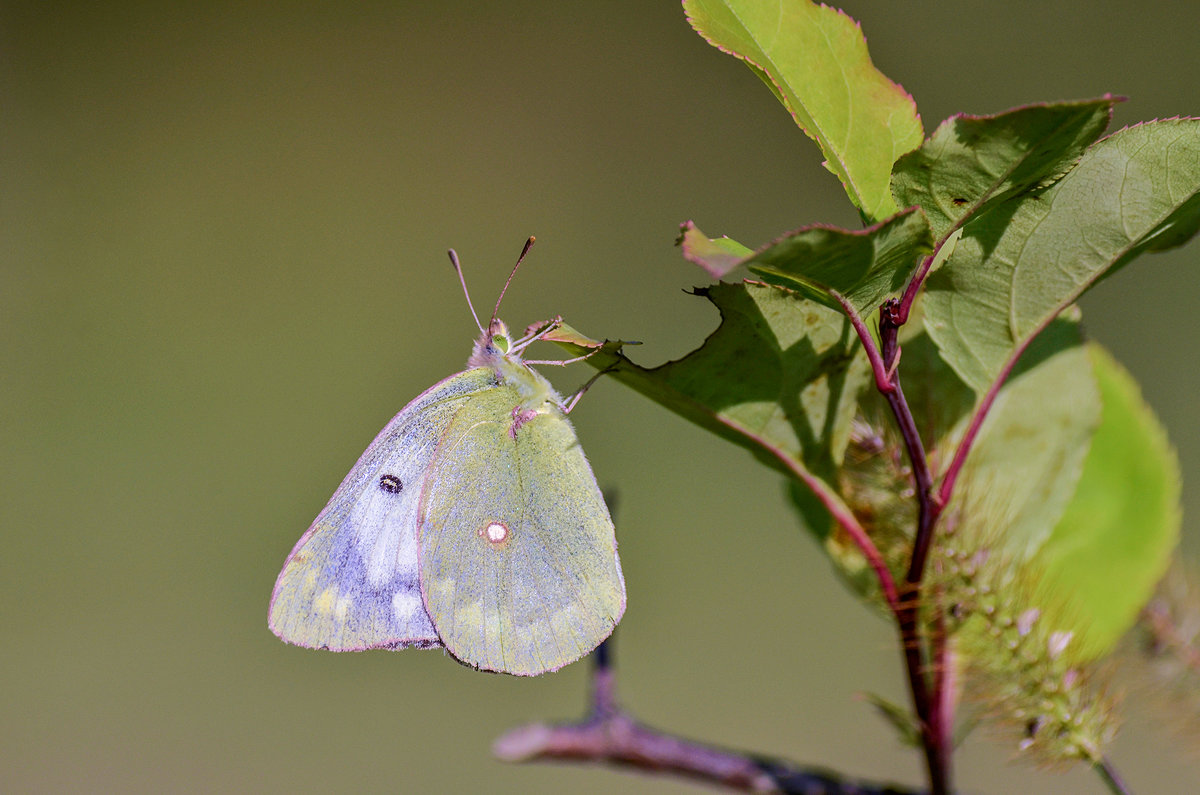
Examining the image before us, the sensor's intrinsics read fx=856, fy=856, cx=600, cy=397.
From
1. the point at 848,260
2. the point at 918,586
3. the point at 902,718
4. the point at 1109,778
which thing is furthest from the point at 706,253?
the point at 1109,778

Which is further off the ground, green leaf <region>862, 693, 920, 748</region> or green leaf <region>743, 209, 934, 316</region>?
green leaf <region>743, 209, 934, 316</region>

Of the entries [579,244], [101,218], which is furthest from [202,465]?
[579,244]

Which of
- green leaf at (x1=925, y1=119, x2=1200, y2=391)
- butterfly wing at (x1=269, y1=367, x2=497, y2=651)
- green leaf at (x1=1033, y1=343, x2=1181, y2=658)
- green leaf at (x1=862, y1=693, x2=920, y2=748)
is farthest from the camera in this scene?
butterfly wing at (x1=269, y1=367, x2=497, y2=651)

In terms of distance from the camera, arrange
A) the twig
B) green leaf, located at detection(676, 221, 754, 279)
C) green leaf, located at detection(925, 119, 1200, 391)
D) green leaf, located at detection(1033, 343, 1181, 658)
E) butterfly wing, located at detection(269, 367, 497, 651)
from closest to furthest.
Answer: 1. green leaf, located at detection(676, 221, 754, 279)
2. green leaf, located at detection(925, 119, 1200, 391)
3. the twig
4. green leaf, located at detection(1033, 343, 1181, 658)
5. butterfly wing, located at detection(269, 367, 497, 651)

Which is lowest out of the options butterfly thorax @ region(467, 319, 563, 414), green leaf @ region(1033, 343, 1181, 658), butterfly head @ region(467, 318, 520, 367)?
green leaf @ region(1033, 343, 1181, 658)

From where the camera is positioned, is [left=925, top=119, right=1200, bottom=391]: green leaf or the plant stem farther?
the plant stem

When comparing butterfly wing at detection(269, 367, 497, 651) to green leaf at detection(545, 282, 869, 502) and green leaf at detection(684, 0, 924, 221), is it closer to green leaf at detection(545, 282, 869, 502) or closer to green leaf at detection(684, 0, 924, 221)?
green leaf at detection(545, 282, 869, 502)

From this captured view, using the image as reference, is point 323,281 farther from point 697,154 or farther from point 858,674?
point 858,674

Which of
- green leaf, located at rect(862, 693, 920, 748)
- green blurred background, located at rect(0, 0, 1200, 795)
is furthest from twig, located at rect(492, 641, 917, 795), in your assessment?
green blurred background, located at rect(0, 0, 1200, 795)
